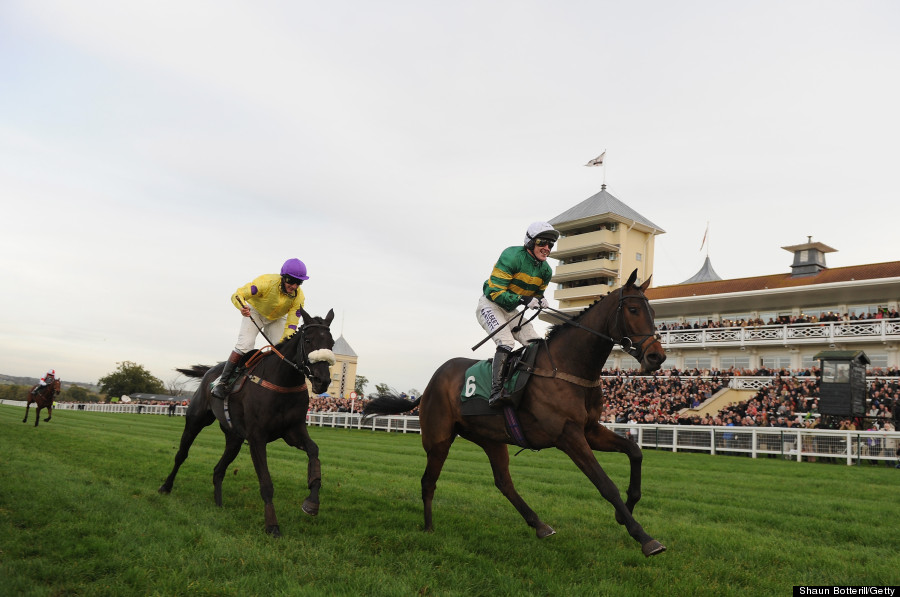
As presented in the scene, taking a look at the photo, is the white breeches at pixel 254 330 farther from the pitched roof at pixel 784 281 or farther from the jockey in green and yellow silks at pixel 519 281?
the pitched roof at pixel 784 281

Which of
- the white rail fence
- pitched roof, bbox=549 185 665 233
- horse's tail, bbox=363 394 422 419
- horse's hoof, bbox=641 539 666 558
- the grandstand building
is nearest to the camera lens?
horse's hoof, bbox=641 539 666 558

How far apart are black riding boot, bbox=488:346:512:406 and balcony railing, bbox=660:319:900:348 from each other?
104 feet

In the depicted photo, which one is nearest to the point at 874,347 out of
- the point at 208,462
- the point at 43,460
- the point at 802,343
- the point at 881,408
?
the point at 802,343

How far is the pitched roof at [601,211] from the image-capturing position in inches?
2356

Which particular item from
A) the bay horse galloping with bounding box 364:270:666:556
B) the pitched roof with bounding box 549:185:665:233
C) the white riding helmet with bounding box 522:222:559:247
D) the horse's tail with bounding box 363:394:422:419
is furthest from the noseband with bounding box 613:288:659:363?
the pitched roof with bounding box 549:185:665:233

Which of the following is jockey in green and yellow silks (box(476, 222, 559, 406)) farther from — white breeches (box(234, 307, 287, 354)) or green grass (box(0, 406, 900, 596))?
white breeches (box(234, 307, 287, 354))

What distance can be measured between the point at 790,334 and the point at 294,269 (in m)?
34.2

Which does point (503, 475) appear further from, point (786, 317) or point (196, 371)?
point (786, 317)

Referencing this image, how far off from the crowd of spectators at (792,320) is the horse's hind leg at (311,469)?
33.9m

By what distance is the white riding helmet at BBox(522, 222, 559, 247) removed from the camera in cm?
630

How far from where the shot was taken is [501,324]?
21.6 feet

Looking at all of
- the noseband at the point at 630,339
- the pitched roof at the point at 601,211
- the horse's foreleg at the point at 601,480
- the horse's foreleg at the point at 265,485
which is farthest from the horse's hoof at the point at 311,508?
the pitched roof at the point at 601,211

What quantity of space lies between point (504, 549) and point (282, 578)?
187 centimetres

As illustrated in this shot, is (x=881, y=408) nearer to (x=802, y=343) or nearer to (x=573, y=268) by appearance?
(x=802, y=343)
